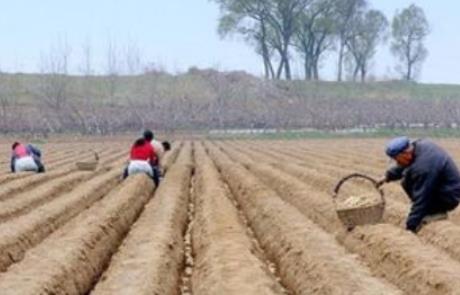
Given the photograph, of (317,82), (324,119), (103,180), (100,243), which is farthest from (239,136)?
(100,243)

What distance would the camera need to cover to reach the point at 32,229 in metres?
13.7

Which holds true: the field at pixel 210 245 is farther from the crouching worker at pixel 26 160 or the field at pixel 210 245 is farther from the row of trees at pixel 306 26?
the row of trees at pixel 306 26

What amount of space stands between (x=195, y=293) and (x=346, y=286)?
5.23 feet

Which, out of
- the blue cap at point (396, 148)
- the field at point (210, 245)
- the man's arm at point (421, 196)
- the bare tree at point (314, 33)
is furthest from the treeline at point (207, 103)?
the blue cap at point (396, 148)

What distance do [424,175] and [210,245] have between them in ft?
9.12

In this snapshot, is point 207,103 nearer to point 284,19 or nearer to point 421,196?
point 284,19

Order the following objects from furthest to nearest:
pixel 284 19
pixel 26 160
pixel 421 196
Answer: pixel 284 19, pixel 26 160, pixel 421 196

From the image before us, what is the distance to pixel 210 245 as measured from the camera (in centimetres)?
1223

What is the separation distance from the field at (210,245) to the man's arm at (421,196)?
0.18 metres

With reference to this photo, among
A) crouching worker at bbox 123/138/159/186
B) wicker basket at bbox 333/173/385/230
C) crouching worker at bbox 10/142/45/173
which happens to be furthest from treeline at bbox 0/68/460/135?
wicker basket at bbox 333/173/385/230

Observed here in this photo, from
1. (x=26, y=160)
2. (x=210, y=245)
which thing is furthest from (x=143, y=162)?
(x=210, y=245)

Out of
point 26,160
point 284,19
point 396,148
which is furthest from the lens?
point 284,19

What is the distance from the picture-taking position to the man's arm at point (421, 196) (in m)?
11.6

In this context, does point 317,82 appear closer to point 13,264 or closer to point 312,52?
point 312,52
